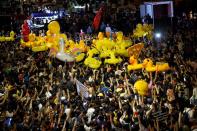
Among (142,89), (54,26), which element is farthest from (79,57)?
(142,89)

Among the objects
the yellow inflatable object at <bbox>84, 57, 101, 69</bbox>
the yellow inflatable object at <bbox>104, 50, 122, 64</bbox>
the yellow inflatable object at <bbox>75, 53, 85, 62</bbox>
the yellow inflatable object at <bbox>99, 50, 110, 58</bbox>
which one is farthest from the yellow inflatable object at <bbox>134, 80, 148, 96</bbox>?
the yellow inflatable object at <bbox>75, 53, 85, 62</bbox>

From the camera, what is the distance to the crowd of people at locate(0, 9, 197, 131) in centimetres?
815

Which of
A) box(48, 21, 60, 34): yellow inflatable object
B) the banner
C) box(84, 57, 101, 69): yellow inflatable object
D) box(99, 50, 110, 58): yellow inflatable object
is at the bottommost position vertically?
the banner

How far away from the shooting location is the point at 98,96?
1045 centimetres

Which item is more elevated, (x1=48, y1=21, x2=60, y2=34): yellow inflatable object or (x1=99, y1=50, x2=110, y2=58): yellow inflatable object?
(x1=48, y1=21, x2=60, y2=34): yellow inflatable object

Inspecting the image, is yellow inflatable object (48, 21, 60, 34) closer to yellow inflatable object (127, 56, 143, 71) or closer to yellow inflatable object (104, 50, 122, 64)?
yellow inflatable object (104, 50, 122, 64)

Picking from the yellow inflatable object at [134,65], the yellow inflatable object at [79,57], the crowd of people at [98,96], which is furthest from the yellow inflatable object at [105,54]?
the yellow inflatable object at [134,65]

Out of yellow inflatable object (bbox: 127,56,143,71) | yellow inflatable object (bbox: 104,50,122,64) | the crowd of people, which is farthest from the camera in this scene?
yellow inflatable object (bbox: 104,50,122,64)

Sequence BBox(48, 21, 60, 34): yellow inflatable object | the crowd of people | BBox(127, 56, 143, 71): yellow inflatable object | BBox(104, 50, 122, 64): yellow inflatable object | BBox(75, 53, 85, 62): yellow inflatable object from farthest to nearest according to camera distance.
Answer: BBox(75, 53, 85, 62): yellow inflatable object, BBox(48, 21, 60, 34): yellow inflatable object, BBox(104, 50, 122, 64): yellow inflatable object, BBox(127, 56, 143, 71): yellow inflatable object, the crowd of people

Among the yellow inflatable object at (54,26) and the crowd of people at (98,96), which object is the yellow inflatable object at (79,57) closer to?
the crowd of people at (98,96)

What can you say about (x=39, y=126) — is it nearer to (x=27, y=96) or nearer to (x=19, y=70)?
(x=27, y=96)

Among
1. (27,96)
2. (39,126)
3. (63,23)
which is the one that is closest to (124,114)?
(39,126)

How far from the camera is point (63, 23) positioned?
26.2 m

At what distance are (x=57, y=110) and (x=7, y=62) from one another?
780 cm
